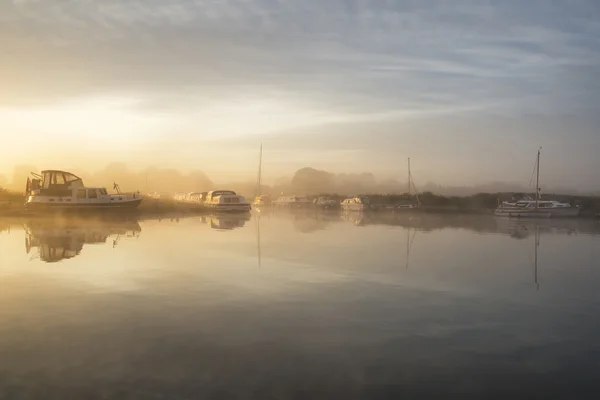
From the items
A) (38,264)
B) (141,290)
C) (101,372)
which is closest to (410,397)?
(101,372)

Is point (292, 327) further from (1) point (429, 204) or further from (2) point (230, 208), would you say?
(1) point (429, 204)

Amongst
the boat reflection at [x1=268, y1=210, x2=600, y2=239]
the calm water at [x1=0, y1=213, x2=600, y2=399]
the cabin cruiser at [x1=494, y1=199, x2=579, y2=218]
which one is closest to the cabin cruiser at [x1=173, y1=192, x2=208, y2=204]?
the boat reflection at [x1=268, y1=210, x2=600, y2=239]

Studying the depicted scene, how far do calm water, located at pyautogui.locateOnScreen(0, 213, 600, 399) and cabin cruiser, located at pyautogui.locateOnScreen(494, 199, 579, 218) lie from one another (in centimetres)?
5763

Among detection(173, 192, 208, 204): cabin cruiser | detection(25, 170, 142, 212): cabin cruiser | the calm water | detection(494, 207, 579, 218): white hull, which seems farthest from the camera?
detection(173, 192, 208, 204): cabin cruiser

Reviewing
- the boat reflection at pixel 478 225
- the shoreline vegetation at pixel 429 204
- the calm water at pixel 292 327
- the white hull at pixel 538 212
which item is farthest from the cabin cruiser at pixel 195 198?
the calm water at pixel 292 327

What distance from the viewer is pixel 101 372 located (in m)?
8.96

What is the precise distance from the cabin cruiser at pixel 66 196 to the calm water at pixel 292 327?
37403 mm

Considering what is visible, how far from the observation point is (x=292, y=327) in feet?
39.4

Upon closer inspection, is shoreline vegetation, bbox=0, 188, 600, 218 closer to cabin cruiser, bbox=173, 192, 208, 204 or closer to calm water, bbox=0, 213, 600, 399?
cabin cruiser, bbox=173, 192, 208, 204

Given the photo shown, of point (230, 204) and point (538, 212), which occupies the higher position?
point (230, 204)

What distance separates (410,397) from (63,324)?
27.8 ft

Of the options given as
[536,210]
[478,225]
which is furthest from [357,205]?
[478,225]

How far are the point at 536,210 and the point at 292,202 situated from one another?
7337 centimetres

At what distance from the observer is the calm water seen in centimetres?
867
